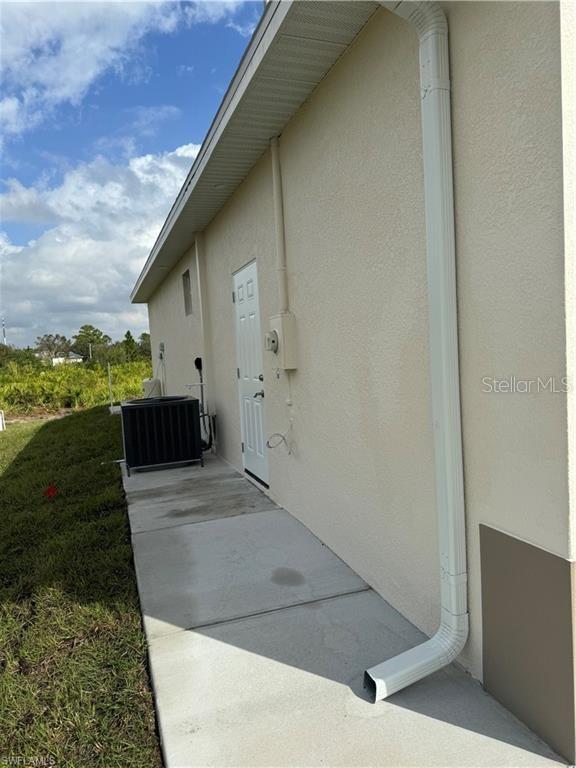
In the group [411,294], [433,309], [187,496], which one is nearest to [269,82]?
[411,294]

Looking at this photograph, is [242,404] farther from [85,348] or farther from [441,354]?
[85,348]

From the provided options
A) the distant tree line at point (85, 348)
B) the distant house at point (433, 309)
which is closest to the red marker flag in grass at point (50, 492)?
the distant house at point (433, 309)

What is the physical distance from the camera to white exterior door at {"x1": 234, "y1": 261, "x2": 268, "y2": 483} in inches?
197

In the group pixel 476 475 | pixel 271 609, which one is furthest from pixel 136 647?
pixel 476 475

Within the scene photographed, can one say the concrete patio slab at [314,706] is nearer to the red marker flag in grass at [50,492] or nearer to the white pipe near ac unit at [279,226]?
the white pipe near ac unit at [279,226]

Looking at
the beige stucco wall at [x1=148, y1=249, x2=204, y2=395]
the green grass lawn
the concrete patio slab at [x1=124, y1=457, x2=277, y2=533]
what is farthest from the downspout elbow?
the beige stucco wall at [x1=148, y1=249, x2=204, y2=395]

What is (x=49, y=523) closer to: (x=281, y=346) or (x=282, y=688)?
(x=281, y=346)

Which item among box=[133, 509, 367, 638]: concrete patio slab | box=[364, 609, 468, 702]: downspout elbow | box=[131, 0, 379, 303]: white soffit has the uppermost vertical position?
box=[131, 0, 379, 303]: white soffit

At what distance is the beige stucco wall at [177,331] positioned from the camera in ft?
25.5

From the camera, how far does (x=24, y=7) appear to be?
3.05m

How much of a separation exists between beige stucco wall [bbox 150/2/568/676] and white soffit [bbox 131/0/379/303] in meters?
0.12

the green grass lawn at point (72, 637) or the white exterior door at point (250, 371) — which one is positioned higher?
the white exterior door at point (250, 371)

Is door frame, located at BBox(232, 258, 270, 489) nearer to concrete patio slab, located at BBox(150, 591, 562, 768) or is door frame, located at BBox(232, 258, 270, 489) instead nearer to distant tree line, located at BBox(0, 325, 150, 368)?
concrete patio slab, located at BBox(150, 591, 562, 768)

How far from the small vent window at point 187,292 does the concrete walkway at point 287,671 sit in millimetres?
5035
